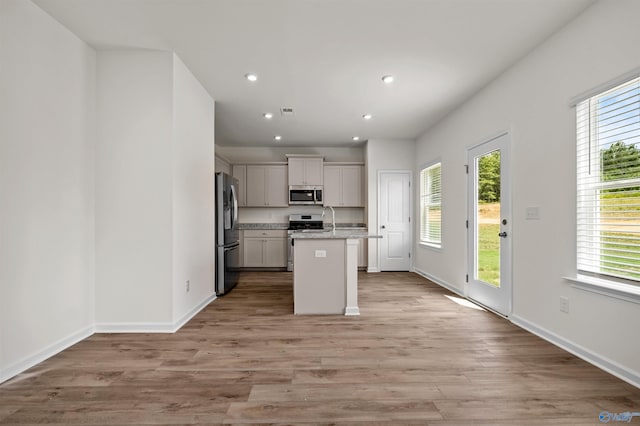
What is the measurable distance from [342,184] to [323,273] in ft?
11.1

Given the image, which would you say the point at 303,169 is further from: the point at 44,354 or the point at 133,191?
the point at 44,354

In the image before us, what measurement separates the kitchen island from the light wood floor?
0.34 metres

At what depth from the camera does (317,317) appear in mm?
3529

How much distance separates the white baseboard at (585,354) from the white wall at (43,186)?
4.17 meters

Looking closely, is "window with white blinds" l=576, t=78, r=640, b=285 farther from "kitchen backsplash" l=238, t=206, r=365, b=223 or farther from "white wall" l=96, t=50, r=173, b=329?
"kitchen backsplash" l=238, t=206, r=365, b=223

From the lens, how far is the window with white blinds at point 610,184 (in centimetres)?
212

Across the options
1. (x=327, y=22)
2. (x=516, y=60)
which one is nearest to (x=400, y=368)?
(x=327, y=22)

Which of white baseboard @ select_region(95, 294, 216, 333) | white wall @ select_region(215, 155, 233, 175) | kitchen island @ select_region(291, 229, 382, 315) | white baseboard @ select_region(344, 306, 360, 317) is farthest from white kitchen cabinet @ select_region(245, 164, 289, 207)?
white baseboard @ select_region(95, 294, 216, 333)

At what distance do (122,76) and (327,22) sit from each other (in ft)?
6.73

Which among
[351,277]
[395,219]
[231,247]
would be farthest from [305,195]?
[351,277]

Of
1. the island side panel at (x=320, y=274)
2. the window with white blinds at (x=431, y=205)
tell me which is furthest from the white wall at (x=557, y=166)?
the island side panel at (x=320, y=274)

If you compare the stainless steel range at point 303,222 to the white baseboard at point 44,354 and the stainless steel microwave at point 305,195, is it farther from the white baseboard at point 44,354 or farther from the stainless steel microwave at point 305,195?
the white baseboard at point 44,354

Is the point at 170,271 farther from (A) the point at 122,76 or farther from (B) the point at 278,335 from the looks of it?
(A) the point at 122,76

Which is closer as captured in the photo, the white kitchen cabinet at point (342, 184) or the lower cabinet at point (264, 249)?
the lower cabinet at point (264, 249)
